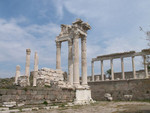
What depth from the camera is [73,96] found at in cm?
1652

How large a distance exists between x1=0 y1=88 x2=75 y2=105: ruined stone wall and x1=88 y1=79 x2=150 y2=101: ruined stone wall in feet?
48.5

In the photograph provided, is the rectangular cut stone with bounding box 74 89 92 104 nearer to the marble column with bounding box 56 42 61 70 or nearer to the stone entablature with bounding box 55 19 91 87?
the stone entablature with bounding box 55 19 91 87

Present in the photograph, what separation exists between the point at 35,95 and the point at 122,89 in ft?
65.5

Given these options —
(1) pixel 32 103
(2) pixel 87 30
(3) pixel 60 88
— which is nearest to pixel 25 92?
(1) pixel 32 103

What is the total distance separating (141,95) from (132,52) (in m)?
9.43

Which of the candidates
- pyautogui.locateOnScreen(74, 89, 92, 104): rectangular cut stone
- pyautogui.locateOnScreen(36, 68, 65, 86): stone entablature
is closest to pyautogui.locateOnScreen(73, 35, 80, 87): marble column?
pyautogui.locateOnScreen(74, 89, 92, 104): rectangular cut stone

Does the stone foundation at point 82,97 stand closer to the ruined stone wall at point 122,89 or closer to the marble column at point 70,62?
the marble column at point 70,62

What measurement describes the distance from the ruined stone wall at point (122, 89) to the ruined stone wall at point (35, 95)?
14.8 meters

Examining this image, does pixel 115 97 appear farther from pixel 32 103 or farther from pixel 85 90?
pixel 32 103

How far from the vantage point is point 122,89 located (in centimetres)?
2870

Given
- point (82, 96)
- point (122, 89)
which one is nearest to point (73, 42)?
point (82, 96)

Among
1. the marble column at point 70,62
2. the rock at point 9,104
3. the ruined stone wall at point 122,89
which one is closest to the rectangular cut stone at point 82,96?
the marble column at point 70,62

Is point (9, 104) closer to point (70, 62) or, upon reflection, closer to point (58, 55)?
point (70, 62)

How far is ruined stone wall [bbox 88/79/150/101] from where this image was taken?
26.1m
